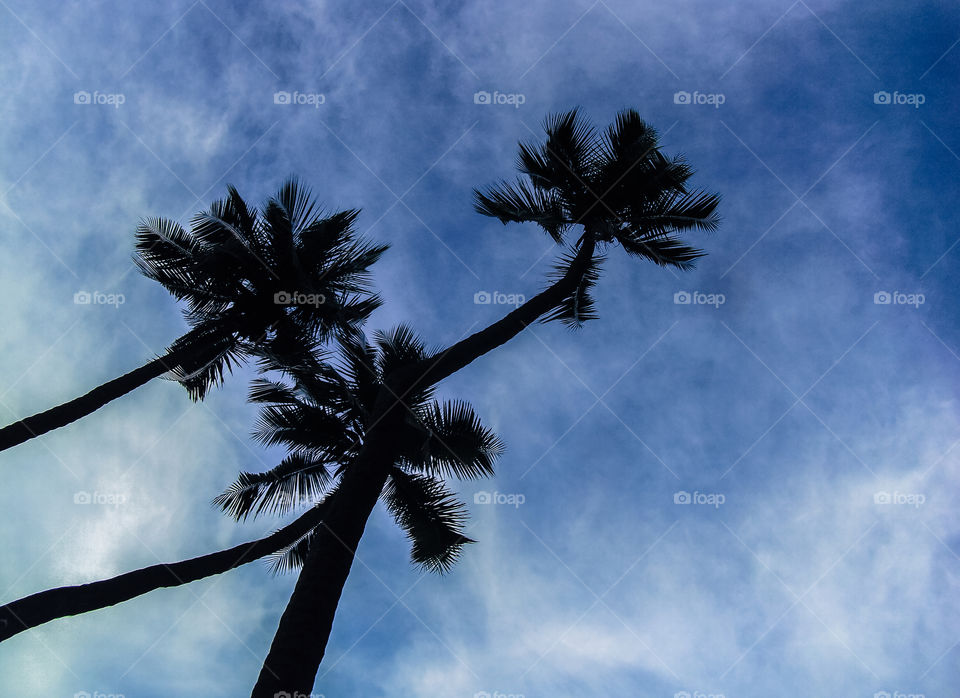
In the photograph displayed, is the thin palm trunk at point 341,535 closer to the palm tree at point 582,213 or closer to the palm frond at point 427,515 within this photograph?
the palm tree at point 582,213

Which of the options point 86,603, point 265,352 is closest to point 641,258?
point 265,352

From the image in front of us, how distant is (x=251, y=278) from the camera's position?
1034 cm

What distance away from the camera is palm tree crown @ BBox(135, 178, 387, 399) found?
33.6ft

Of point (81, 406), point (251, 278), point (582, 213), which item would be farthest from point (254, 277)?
point (582, 213)

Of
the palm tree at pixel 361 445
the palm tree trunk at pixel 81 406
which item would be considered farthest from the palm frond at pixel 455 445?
the palm tree trunk at pixel 81 406

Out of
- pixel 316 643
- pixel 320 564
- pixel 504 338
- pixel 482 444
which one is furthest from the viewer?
pixel 482 444

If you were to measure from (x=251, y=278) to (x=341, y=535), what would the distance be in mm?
5959

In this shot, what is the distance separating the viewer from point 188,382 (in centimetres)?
1066

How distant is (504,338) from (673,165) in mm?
5075

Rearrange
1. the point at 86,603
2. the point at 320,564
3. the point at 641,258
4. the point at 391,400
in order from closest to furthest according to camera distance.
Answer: the point at 320,564 < the point at 86,603 < the point at 391,400 < the point at 641,258

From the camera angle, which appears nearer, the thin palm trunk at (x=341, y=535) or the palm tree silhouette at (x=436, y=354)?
the thin palm trunk at (x=341, y=535)

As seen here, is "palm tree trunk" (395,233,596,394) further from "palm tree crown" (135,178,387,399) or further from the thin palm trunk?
"palm tree crown" (135,178,387,399)

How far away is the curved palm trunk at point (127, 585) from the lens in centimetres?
631

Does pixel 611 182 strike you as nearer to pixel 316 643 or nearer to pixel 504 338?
pixel 504 338
